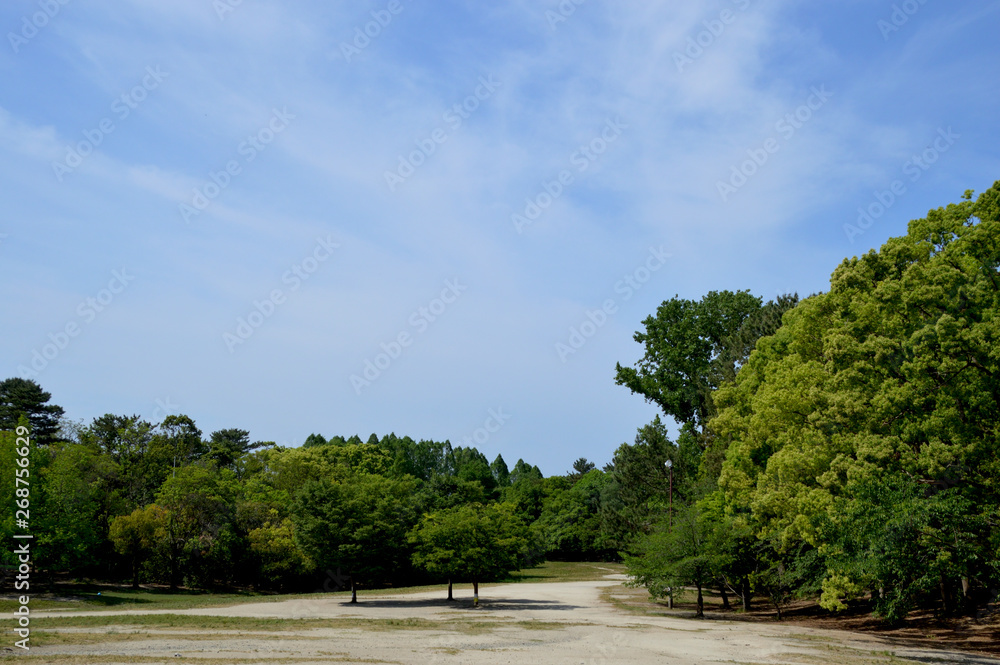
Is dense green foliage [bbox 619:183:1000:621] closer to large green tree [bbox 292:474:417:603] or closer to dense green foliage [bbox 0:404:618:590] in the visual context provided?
dense green foliage [bbox 0:404:618:590]

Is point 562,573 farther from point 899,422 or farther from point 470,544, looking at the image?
point 899,422

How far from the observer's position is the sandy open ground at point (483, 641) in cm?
1605

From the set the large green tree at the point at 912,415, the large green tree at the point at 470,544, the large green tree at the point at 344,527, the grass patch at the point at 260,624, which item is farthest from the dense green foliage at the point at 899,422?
the large green tree at the point at 344,527

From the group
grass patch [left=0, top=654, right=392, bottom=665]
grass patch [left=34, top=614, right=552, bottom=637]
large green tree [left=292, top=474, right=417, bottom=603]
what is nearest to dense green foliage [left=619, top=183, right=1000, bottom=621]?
grass patch [left=34, top=614, right=552, bottom=637]

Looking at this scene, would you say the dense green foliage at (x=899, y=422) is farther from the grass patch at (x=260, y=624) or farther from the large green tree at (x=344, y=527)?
the large green tree at (x=344, y=527)

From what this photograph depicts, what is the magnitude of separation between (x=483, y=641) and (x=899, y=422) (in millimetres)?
13495

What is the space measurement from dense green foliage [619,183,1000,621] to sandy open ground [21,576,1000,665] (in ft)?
8.31

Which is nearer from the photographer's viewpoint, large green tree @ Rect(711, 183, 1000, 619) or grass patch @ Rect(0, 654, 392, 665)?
grass patch @ Rect(0, 654, 392, 665)

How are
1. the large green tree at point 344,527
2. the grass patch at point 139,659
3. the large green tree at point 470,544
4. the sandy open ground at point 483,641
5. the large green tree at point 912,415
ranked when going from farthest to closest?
the large green tree at point 344,527, the large green tree at point 470,544, the large green tree at point 912,415, the sandy open ground at point 483,641, the grass patch at point 139,659

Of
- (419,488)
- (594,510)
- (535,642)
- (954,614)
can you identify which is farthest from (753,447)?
(594,510)

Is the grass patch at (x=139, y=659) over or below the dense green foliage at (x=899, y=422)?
Result: below

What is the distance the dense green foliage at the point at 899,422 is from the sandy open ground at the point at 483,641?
2.53 meters

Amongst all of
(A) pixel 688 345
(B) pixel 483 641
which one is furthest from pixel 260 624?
(A) pixel 688 345

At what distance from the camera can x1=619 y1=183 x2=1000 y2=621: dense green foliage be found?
59.9 ft
